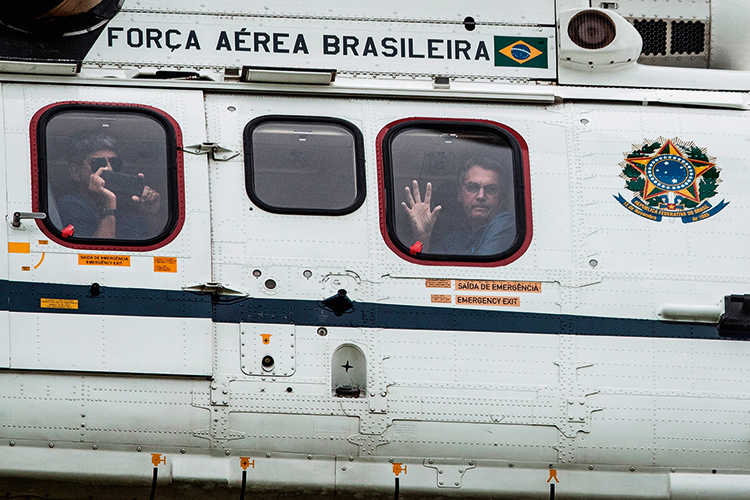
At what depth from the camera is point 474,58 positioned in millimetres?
7684

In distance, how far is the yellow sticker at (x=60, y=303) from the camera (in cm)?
663

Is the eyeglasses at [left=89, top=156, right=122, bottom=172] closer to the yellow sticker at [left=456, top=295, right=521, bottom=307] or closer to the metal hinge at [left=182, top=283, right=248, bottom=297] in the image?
the metal hinge at [left=182, top=283, right=248, bottom=297]

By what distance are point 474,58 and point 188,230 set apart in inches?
102

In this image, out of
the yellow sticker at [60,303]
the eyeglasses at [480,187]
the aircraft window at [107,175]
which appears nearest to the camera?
the yellow sticker at [60,303]

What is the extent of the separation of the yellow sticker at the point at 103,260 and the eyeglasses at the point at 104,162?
611 mm

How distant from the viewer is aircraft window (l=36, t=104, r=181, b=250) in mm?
6777

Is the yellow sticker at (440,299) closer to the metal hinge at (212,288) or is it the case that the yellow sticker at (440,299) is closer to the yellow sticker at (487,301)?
the yellow sticker at (487,301)

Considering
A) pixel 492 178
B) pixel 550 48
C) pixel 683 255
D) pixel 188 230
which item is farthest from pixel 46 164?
pixel 683 255

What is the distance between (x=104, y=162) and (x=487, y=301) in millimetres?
2835

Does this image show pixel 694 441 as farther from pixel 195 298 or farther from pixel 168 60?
pixel 168 60

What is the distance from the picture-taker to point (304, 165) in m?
7.12

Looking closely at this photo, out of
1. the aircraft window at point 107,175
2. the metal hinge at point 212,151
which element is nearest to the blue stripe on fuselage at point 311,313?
the aircraft window at point 107,175

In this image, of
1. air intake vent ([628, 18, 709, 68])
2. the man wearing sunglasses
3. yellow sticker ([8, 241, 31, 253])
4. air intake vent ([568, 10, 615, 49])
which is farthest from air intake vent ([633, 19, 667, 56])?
yellow sticker ([8, 241, 31, 253])

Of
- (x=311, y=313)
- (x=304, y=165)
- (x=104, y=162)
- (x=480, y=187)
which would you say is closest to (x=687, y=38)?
(x=480, y=187)
